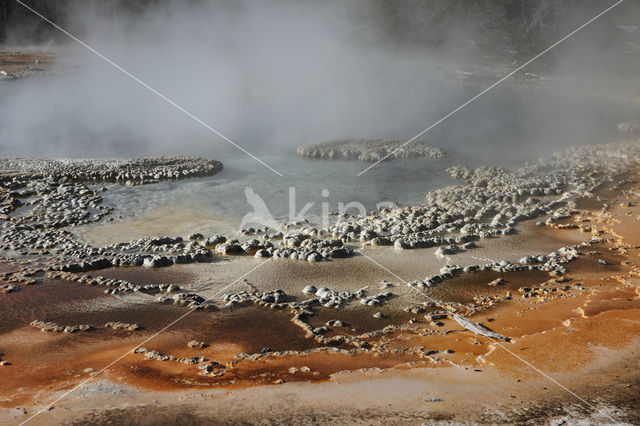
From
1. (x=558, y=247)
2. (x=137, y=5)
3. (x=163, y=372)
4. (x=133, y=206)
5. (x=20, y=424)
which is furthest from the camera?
(x=137, y=5)

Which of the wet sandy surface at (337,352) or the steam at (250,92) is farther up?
the steam at (250,92)

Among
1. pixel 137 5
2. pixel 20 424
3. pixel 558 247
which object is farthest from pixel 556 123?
pixel 137 5

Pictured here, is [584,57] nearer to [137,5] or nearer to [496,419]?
[137,5]
